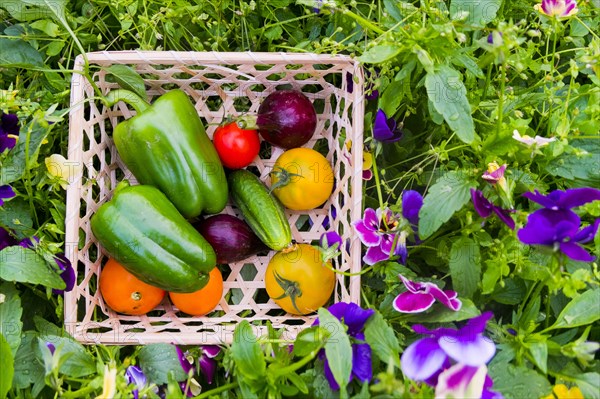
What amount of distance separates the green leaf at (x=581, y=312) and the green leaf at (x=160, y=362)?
56 cm

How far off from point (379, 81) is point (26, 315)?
28.2 inches

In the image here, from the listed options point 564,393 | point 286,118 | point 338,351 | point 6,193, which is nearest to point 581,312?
point 564,393

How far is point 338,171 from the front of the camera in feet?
3.75

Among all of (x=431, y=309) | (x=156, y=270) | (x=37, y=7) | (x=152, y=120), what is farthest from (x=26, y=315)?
(x=431, y=309)

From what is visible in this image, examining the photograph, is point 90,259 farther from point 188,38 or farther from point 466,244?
point 466,244

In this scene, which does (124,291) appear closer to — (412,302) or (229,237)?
(229,237)

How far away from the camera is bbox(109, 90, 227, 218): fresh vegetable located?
103 cm

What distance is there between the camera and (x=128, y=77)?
1049mm

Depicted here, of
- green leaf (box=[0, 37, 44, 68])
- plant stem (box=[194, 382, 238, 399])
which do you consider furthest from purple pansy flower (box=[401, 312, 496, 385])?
green leaf (box=[0, 37, 44, 68])

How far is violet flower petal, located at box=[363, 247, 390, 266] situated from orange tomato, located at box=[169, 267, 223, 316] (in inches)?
11.2

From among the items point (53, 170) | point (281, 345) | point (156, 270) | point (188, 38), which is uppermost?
point (188, 38)

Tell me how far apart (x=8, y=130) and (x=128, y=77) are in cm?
21

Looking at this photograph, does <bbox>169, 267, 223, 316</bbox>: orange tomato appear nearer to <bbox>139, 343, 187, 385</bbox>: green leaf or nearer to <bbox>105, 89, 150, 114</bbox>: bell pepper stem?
<bbox>139, 343, 187, 385</bbox>: green leaf

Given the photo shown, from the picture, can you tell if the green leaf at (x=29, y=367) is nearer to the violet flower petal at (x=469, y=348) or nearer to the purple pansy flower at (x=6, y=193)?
the purple pansy flower at (x=6, y=193)
